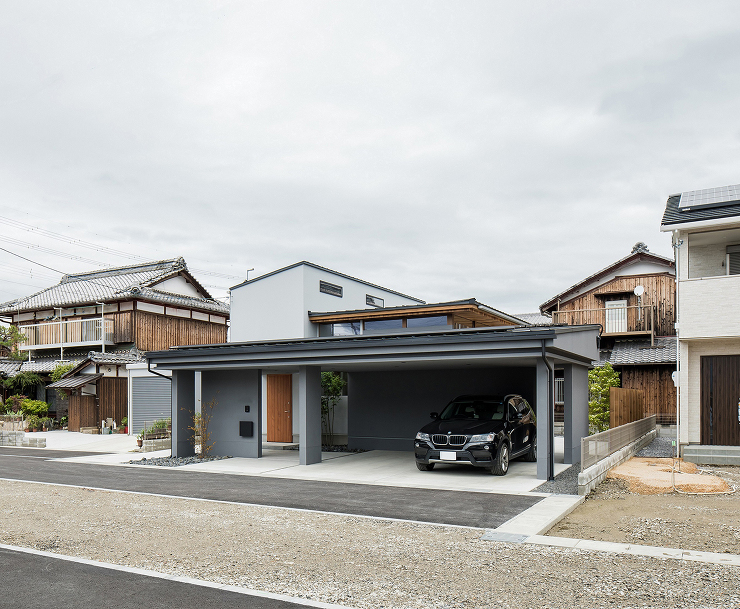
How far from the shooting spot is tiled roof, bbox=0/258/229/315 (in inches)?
1283

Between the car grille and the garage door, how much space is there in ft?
50.1

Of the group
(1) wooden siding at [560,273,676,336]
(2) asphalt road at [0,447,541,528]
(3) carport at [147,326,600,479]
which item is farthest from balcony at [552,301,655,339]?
(2) asphalt road at [0,447,541,528]

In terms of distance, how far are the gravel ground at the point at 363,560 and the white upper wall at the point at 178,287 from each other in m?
26.2

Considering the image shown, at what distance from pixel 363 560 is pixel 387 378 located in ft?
39.1

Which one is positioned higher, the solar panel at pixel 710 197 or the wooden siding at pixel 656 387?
the solar panel at pixel 710 197

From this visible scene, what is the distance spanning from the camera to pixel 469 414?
13961 millimetres

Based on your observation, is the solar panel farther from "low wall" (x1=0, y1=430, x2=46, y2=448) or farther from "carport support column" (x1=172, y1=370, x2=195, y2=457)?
"low wall" (x1=0, y1=430, x2=46, y2=448)

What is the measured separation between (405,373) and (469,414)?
4566mm

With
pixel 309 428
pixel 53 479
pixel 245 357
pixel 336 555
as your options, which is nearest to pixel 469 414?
pixel 309 428

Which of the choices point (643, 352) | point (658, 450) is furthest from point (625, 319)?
point (658, 450)

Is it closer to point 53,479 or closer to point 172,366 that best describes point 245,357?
point 172,366

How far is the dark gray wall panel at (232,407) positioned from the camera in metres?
16.6

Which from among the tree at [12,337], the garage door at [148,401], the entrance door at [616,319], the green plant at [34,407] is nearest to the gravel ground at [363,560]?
the garage door at [148,401]

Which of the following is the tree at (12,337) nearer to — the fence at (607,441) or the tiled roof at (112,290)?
the tiled roof at (112,290)
